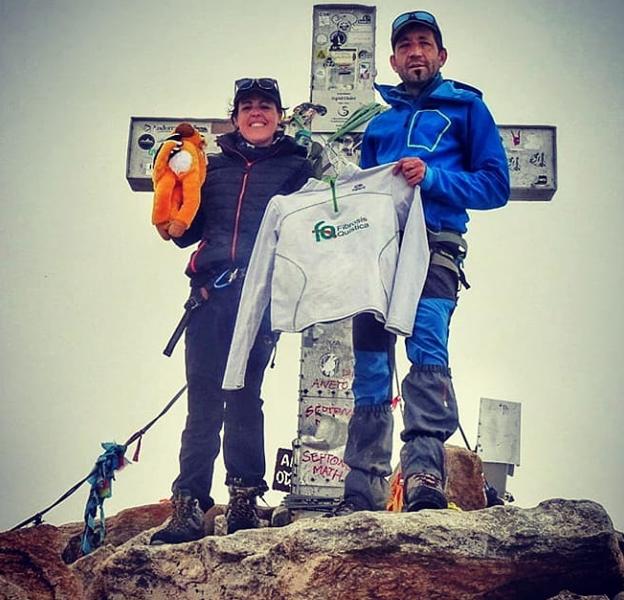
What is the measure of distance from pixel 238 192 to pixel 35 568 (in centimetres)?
248

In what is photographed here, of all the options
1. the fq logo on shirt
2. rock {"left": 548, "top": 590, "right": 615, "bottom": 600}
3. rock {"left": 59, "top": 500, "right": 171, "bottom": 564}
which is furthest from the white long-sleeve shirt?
rock {"left": 59, "top": 500, "right": 171, "bottom": 564}

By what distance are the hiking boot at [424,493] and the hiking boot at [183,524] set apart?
4.06 ft

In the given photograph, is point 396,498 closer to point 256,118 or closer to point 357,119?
point 256,118

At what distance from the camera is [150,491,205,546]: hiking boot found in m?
4.59

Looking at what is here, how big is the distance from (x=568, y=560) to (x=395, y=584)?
73 cm

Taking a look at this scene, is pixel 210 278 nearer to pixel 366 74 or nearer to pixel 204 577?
pixel 204 577

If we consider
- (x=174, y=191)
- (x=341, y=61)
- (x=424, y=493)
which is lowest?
(x=424, y=493)

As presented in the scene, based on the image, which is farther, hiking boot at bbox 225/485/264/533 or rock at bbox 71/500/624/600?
hiking boot at bbox 225/485/264/533

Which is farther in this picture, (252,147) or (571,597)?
(252,147)

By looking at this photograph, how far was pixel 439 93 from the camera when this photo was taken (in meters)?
4.70

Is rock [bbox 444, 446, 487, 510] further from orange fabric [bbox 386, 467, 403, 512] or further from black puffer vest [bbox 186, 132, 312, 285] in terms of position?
black puffer vest [bbox 186, 132, 312, 285]

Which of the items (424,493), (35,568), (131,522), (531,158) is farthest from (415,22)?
(35,568)

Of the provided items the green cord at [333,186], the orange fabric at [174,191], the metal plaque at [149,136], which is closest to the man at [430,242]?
the green cord at [333,186]

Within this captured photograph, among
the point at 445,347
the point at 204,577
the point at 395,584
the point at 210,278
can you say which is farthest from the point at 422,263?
the point at 204,577
